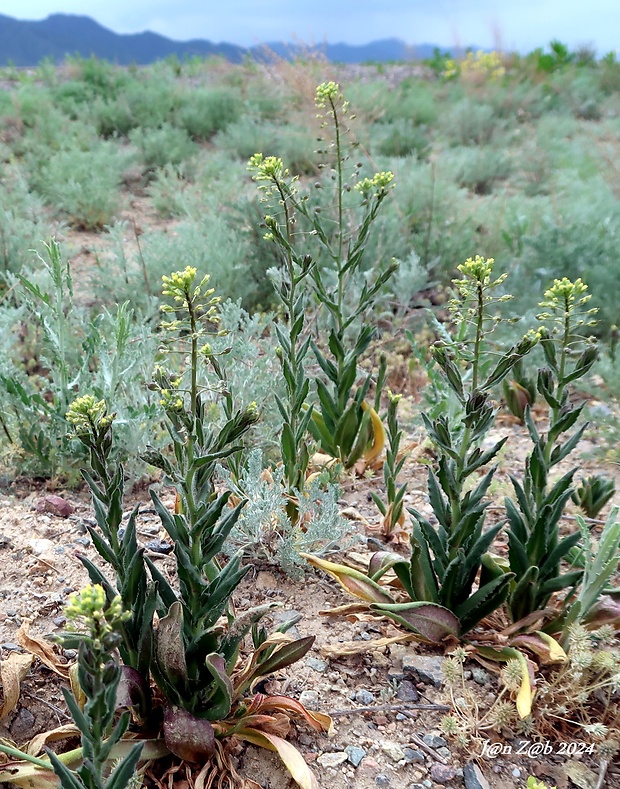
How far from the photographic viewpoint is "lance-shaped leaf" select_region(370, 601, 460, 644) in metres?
1.74

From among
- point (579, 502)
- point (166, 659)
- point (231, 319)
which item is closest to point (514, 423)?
point (579, 502)

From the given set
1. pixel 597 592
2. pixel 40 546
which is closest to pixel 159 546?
pixel 40 546

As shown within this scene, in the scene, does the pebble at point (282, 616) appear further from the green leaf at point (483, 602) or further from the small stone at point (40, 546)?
the small stone at point (40, 546)

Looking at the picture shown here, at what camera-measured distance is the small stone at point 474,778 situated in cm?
148

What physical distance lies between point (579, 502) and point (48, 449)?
84.7 inches

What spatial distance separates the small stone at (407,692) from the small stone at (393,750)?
13cm

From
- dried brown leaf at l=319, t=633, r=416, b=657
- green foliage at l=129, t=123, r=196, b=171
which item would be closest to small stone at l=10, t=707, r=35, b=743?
dried brown leaf at l=319, t=633, r=416, b=657

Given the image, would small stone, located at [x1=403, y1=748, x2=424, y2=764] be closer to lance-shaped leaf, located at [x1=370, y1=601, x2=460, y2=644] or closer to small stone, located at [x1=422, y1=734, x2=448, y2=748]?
small stone, located at [x1=422, y1=734, x2=448, y2=748]

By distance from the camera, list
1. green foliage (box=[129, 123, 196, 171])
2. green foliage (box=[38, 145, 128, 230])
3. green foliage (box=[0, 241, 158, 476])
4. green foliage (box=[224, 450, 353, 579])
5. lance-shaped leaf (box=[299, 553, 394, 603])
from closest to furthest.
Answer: lance-shaped leaf (box=[299, 553, 394, 603]), green foliage (box=[224, 450, 353, 579]), green foliage (box=[0, 241, 158, 476]), green foliage (box=[38, 145, 128, 230]), green foliage (box=[129, 123, 196, 171])

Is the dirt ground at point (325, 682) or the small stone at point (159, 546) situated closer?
the dirt ground at point (325, 682)

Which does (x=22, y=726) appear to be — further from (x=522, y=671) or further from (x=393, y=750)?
(x=522, y=671)

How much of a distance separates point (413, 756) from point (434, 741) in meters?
0.07

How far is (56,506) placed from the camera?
7.85ft

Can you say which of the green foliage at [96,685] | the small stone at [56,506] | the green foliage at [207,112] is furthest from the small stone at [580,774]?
the green foliage at [207,112]
